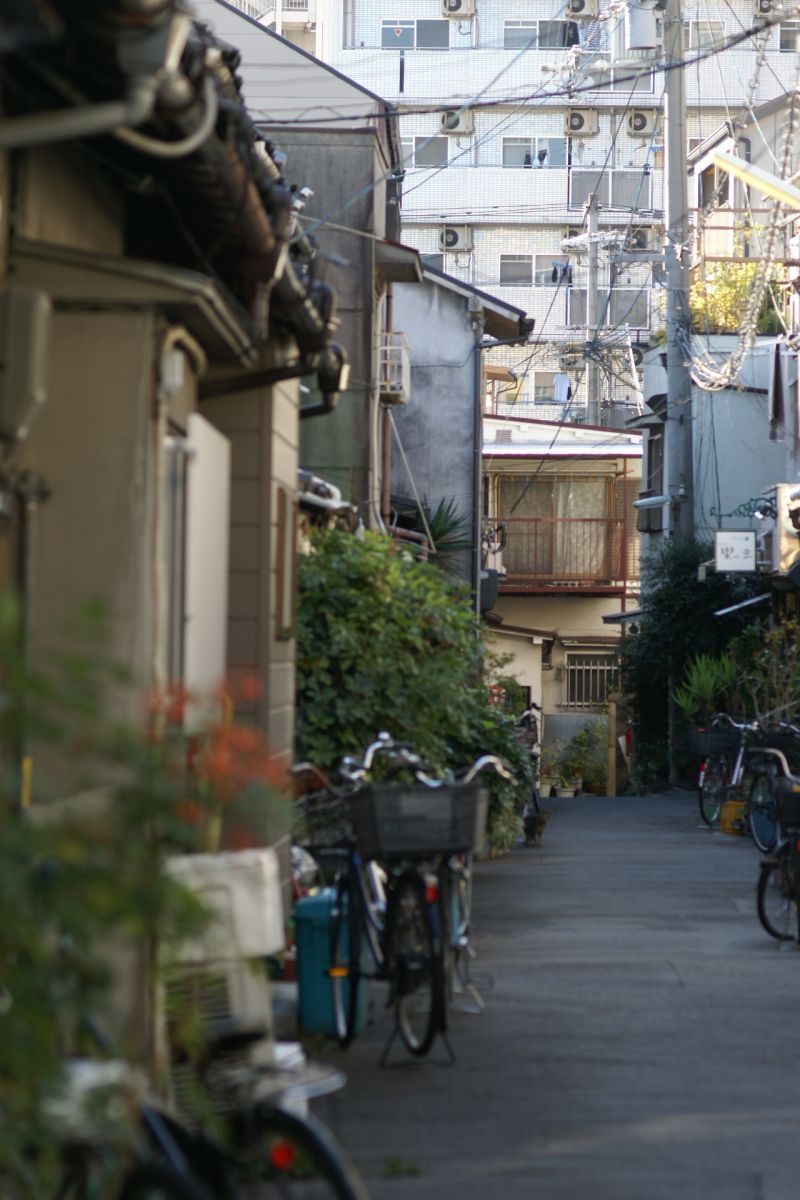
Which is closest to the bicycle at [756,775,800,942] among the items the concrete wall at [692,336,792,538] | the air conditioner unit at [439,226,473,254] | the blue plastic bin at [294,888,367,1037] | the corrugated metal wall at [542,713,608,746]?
the blue plastic bin at [294,888,367,1037]

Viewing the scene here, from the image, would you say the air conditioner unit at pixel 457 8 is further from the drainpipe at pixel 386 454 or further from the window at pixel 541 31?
the drainpipe at pixel 386 454

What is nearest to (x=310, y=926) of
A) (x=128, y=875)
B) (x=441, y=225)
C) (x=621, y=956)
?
(x=621, y=956)

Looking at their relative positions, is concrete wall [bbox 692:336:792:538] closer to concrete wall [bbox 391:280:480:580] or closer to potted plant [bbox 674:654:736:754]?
concrete wall [bbox 391:280:480:580]

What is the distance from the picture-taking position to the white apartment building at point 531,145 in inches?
1873

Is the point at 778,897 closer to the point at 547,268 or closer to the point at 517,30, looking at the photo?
the point at 547,268

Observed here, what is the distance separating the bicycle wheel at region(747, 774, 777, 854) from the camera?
1602 cm

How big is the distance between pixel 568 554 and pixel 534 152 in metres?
15.3

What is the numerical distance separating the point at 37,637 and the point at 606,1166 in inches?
106

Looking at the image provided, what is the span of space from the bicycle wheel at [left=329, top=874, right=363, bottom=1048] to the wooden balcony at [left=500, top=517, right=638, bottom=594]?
104 feet

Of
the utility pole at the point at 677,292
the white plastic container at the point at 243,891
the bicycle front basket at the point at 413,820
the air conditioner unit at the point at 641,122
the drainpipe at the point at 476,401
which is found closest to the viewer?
the white plastic container at the point at 243,891

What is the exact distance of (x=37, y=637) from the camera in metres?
5.66

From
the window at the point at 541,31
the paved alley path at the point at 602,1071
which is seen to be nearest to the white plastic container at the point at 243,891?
the paved alley path at the point at 602,1071

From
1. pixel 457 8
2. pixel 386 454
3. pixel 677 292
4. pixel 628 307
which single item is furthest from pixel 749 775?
pixel 457 8

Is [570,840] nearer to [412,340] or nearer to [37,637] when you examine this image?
[412,340]
